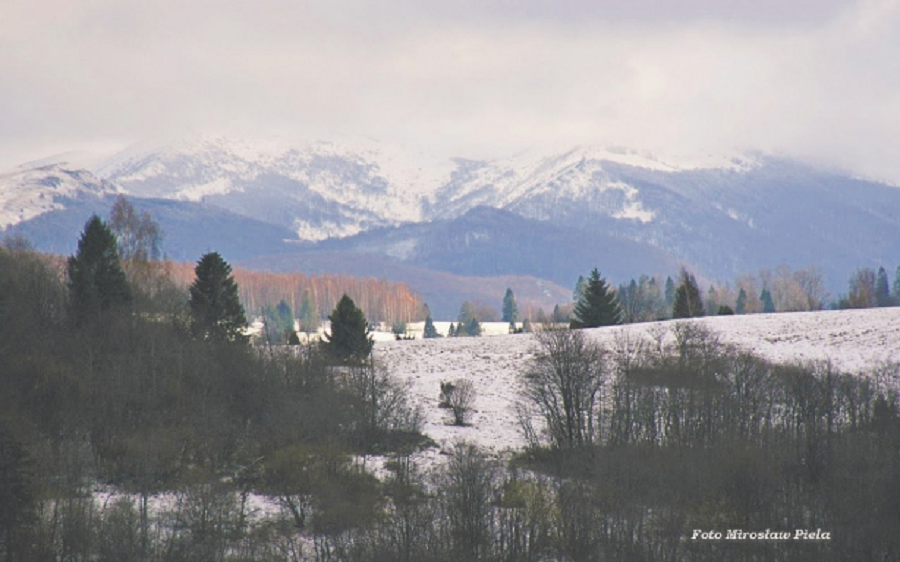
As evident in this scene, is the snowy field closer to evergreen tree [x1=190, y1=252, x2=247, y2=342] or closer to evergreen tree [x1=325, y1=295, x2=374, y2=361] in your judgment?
evergreen tree [x1=325, y1=295, x2=374, y2=361]

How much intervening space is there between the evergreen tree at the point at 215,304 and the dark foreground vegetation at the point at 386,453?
4.44 ft

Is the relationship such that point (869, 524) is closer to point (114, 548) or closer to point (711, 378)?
point (711, 378)

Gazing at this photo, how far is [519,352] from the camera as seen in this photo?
76062 mm

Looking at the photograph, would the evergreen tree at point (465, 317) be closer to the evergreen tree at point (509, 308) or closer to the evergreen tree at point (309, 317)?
the evergreen tree at point (509, 308)

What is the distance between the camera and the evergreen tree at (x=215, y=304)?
66.1 meters

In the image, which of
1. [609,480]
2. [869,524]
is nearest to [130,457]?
[609,480]

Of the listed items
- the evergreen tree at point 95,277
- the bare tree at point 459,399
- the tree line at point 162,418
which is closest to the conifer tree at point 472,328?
the tree line at point 162,418

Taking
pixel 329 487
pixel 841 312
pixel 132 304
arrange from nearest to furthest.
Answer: pixel 329 487 < pixel 132 304 < pixel 841 312

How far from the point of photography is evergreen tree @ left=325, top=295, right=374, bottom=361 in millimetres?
69188

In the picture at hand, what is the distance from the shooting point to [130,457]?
4731 cm

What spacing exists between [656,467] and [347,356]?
2815cm

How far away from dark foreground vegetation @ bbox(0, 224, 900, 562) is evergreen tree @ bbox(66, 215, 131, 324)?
62 centimetres

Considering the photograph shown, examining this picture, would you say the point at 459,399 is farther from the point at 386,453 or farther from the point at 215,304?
the point at 215,304

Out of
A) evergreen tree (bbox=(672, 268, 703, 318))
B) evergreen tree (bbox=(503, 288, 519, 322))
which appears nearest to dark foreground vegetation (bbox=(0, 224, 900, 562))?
evergreen tree (bbox=(672, 268, 703, 318))
